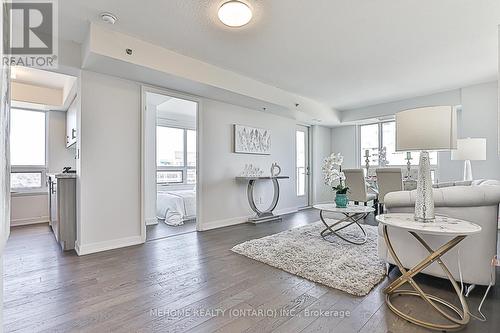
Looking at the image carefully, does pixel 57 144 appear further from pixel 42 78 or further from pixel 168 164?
pixel 168 164

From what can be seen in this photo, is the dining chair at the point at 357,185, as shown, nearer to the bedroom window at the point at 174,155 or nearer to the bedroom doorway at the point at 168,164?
the bedroom doorway at the point at 168,164

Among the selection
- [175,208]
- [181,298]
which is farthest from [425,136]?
[175,208]

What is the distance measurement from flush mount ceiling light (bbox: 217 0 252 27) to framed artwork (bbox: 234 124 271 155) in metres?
2.55

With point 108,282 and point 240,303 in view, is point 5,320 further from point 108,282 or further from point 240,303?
point 240,303

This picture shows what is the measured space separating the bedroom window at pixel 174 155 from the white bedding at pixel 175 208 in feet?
3.72

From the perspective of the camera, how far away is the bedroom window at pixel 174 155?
6383mm

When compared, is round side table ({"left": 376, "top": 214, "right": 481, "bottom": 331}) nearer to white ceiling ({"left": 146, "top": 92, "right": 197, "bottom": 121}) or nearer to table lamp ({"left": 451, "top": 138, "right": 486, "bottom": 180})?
table lamp ({"left": 451, "top": 138, "right": 486, "bottom": 180})

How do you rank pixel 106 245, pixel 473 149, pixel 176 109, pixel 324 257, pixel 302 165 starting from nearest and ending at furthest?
pixel 324 257, pixel 106 245, pixel 473 149, pixel 176 109, pixel 302 165

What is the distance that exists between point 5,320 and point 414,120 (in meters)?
3.20

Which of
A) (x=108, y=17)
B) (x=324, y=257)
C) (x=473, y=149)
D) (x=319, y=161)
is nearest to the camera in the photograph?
(x=108, y=17)

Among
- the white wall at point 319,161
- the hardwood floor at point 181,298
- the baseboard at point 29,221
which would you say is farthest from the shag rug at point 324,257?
the baseboard at point 29,221

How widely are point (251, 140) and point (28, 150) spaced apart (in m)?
4.28

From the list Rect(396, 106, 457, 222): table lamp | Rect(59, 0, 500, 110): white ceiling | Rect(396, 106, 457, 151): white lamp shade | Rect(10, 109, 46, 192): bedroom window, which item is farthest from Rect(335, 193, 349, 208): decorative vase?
Rect(10, 109, 46, 192): bedroom window

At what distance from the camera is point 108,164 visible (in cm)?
337
